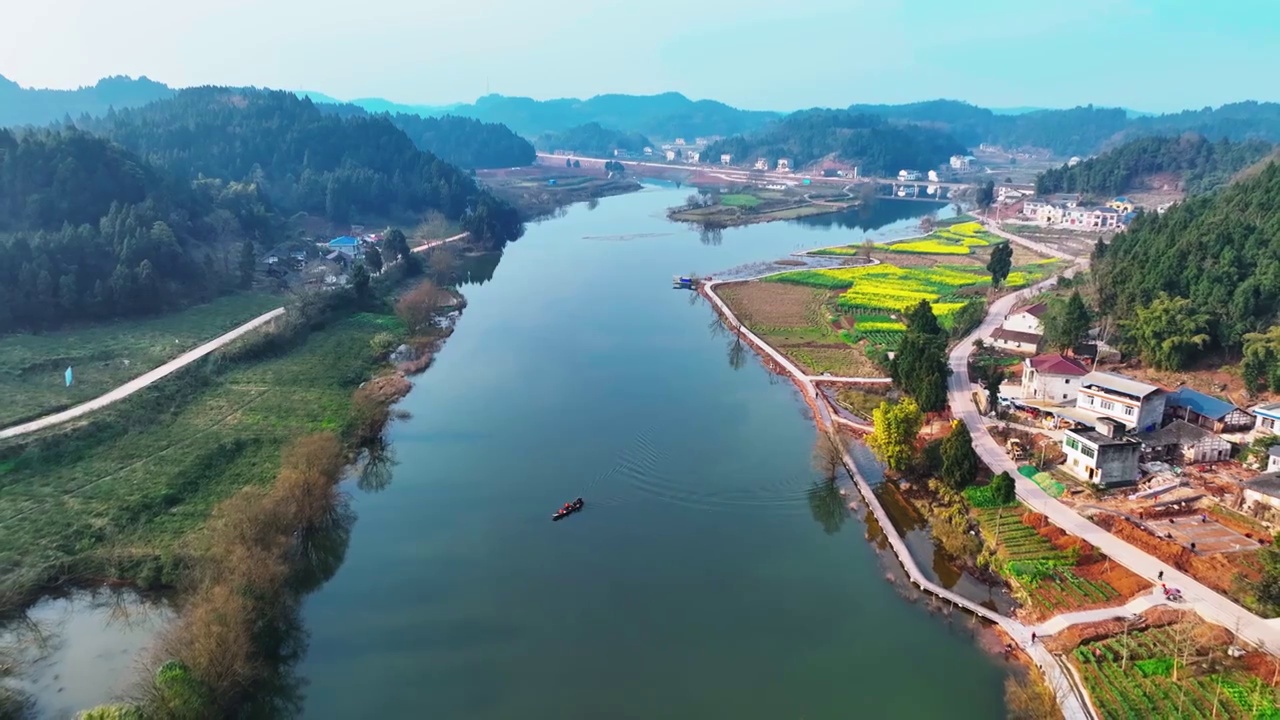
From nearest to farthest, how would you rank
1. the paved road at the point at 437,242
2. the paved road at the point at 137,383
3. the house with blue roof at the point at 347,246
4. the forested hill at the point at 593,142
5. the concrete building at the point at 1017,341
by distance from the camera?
the paved road at the point at 137,383
the concrete building at the point at 1017,341
the house with blue roof at the point at 347,246
the paved road at the point at 437,242
the forested hill at the point at 593,142

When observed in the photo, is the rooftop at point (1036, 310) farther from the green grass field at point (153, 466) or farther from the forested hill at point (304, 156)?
the forested hill at point (304, 156)

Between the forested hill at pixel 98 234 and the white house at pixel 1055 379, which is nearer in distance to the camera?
the white house at pixel 1055 379

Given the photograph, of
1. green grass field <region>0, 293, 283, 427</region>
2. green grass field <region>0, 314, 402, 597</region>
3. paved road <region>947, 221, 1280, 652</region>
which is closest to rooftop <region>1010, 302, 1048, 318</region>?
paved road <region>947, 221, 1280, 652</region>

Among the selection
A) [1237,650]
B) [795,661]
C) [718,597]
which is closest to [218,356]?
[718,597]

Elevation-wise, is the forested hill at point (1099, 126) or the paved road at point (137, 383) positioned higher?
the forested hill at point (1099, 126)

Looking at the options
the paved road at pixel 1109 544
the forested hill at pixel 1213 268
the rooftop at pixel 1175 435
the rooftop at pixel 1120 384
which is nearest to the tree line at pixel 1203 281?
the forested hill at pixel 1213 268

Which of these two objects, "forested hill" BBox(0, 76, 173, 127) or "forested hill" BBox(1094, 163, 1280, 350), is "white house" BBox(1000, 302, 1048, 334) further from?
"forested hill" BBox(0, 76, 173, 127)
